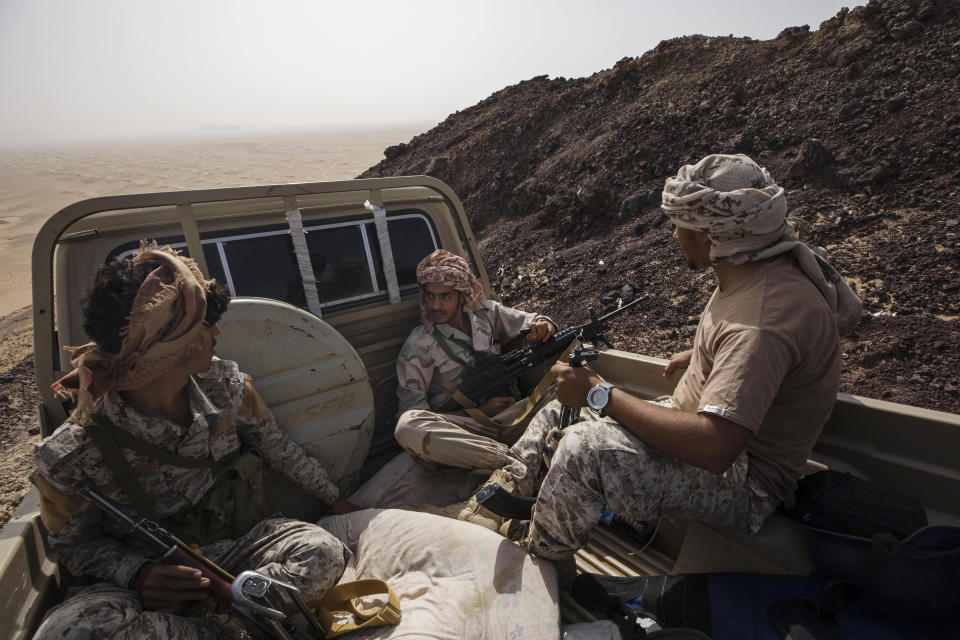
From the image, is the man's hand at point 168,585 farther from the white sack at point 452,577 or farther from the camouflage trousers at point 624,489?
the camouflage trousers at point 624,489

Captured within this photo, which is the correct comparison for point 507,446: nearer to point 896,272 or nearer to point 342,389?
point 342,389

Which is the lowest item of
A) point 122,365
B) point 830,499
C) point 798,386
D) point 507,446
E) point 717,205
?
point 507,446

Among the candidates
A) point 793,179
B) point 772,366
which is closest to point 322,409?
point 772,366

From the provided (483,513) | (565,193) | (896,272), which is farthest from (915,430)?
(565,193)

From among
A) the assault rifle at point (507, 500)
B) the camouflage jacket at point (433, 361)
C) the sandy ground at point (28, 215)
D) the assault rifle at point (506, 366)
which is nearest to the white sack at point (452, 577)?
the assault rifle at point (507, 500)

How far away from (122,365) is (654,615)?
6.96ft

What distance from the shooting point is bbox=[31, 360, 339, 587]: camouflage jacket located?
179 cm

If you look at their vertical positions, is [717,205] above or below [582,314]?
above

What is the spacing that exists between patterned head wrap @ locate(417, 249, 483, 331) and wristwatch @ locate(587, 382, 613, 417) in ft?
5.02

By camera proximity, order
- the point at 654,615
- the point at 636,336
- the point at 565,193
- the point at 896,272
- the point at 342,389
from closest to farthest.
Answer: the point at 654,615 → the point at 342,389 → the point at 896,272 → the point at 636,336 → the point at 565,193

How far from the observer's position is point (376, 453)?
3408mm

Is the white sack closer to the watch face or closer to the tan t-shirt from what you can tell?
the watch face

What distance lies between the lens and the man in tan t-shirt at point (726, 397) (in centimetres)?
164

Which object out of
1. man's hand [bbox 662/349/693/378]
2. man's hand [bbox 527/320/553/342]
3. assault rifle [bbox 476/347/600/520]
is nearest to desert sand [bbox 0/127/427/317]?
man's hand [bbox 527/320/553/342]
